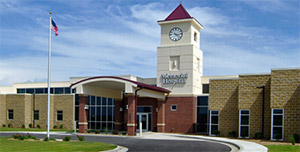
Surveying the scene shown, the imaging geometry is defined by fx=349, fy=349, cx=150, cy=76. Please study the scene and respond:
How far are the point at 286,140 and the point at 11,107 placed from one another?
110 ft

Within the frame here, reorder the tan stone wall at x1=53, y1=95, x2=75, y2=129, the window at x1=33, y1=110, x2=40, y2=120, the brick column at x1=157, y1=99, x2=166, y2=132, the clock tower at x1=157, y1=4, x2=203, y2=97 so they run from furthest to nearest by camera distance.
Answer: the window at x1=33, y1=110, x2=40, y2=120, the tan stone wall at x1=53, y1=95, x2=75, y2=129, the brick column at x1=157, y1=99, x2=166, y2=132, the clock tower at x1=157, y1=4, x2=203, y2=97

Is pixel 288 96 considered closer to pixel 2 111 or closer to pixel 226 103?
pixel 226 103

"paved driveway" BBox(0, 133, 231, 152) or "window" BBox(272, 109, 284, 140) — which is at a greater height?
"window" BBox(272, 109, 284, 140)

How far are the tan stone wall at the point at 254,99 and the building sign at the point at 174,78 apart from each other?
7855mm

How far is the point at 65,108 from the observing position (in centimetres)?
4341

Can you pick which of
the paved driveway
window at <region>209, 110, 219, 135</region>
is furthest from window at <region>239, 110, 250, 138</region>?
the paved driveway

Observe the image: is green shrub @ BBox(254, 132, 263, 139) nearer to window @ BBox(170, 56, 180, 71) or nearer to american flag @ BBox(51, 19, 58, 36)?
window @ BBox(170, 56, 180, 71)

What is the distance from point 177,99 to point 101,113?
10135 mm

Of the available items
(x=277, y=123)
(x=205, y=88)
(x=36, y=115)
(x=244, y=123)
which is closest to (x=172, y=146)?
(x=277, y=123)

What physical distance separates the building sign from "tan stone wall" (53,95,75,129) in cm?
1243

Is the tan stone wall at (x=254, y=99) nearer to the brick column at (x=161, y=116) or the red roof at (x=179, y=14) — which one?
the brick column at (x=161, y=116)

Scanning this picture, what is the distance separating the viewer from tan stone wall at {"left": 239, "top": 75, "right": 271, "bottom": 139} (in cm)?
2958

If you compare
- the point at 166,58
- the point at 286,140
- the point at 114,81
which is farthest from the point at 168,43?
the point at 286,140

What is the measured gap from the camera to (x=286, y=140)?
89.9 feet
